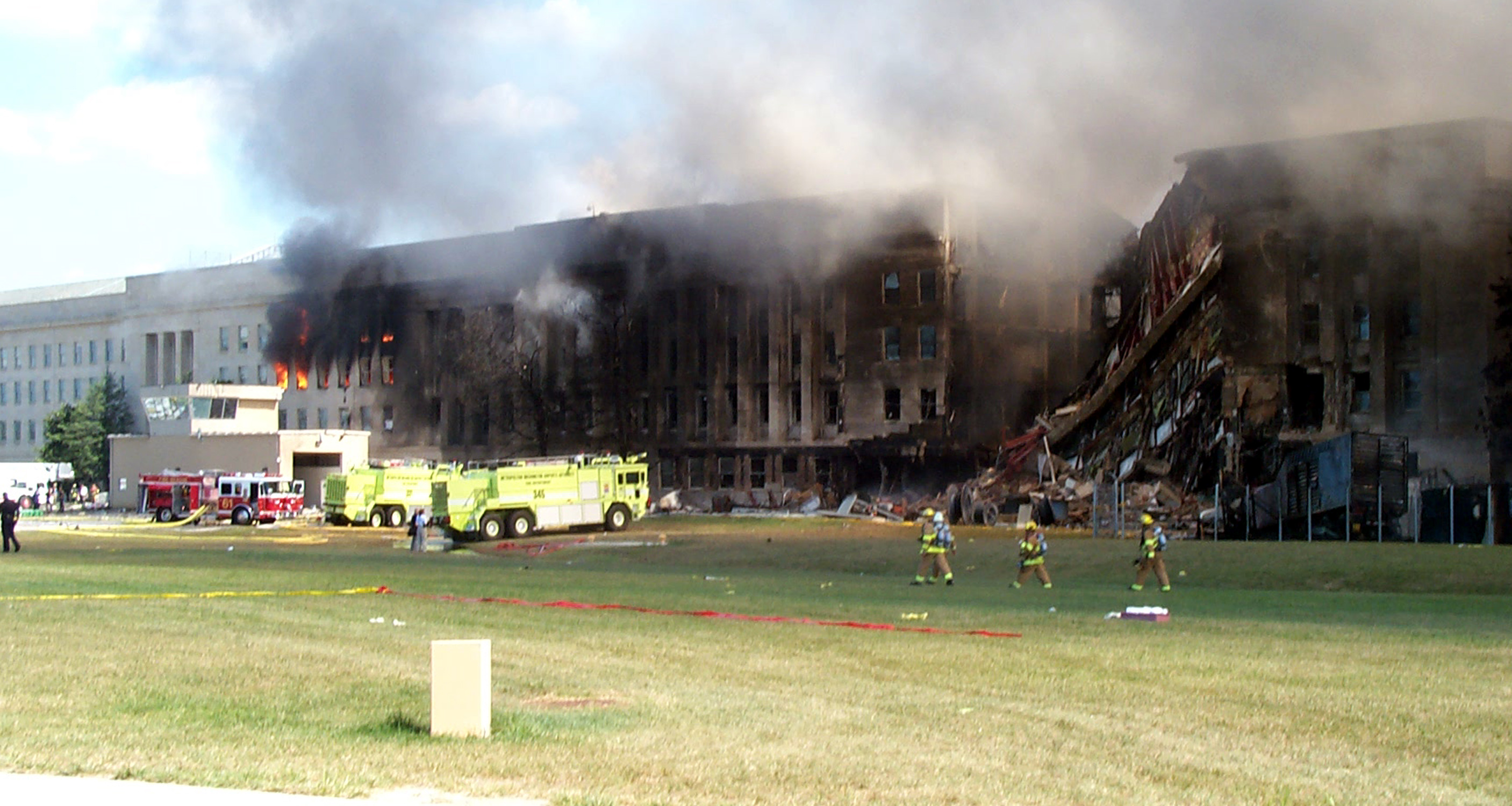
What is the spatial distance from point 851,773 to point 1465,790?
3.63 metres

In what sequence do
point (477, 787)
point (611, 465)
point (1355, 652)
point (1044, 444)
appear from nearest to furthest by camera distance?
point (477, 787)
point (1355, 652)
point (611, 465)
point (1044, 444)

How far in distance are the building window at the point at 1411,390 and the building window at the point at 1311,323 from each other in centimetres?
301

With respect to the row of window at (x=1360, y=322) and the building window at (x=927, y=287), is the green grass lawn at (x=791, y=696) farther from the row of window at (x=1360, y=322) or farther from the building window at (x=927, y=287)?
the building window at (x=927, y=287)

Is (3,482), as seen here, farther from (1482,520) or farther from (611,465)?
(1482,520)

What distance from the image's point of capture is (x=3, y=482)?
87.3 meters

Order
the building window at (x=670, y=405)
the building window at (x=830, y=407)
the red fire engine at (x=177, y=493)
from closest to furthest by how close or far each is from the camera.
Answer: the red fire engine at (x=177, y=493) < the building window at (x=830, y=407) < the building window at (x=670, y=405)

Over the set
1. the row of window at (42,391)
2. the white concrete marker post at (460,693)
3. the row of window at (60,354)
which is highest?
the row of window at (60,354)

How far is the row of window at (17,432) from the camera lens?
347ft

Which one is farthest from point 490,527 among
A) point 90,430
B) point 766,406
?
point 90,430

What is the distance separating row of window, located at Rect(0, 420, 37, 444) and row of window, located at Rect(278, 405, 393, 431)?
22.8m

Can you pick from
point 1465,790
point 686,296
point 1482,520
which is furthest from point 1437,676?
point 686,296

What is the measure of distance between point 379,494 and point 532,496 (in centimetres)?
1236

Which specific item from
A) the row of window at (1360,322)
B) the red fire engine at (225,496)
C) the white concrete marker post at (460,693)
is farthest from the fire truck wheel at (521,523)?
the white concrete marker post at (460,693)

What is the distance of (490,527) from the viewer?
5038 cm
